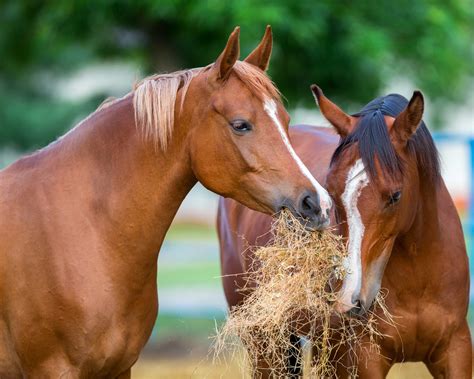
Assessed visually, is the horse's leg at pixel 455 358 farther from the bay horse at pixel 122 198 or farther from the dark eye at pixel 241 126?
the dark eye at pixel 241 126

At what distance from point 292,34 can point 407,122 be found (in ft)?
17.6

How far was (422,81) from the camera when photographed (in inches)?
452

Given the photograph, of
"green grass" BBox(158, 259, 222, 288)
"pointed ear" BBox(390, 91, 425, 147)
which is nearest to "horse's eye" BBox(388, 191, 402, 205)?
"pointed ear" BBox(390, 91, 425, 147)

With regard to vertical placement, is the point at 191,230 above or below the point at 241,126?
below

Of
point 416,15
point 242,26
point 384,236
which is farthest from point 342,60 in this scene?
point 384,236

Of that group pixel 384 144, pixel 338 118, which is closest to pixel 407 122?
pixel 384 144

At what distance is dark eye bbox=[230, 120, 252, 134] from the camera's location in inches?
159

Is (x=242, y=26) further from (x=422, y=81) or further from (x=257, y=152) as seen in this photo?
(x=257, y=152)

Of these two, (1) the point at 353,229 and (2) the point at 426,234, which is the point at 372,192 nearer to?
(1) the point at 353,229

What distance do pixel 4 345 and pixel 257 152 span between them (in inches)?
58.7

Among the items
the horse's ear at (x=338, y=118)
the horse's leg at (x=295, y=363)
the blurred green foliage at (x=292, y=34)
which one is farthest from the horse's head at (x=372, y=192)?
the blurred green foliage at (x=292, y=34)

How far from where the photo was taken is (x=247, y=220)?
225 inches

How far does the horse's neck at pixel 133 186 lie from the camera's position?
4.26 metres

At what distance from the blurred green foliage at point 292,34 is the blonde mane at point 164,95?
4822mm
